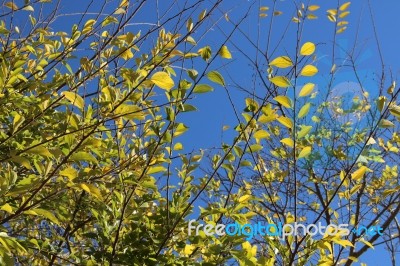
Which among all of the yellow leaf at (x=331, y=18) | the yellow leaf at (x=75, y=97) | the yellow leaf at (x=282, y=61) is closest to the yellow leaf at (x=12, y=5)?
the yellow leaf at (x=75, y=97)

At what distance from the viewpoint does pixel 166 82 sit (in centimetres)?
141

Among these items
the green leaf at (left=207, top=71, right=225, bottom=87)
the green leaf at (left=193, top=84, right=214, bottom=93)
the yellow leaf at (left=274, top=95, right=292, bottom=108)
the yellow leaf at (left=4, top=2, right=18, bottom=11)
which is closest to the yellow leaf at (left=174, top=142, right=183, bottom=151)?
the green leaf at (left=193, top=84, right=214, bottom=93)

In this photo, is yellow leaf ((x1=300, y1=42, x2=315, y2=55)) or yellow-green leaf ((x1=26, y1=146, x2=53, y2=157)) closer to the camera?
yellow-green leaf ((x1=26, y1=146, x2=53, y2=157))

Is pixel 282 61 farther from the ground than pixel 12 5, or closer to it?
closer to it

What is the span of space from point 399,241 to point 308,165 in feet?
5.64

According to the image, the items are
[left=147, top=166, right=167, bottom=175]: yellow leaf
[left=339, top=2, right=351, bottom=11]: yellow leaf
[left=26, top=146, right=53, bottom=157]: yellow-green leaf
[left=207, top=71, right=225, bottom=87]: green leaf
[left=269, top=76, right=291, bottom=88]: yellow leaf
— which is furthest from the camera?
[left=339, top=2, right=351, bottom=11]: yellow leaf

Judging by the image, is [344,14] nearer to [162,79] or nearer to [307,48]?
[307,48]

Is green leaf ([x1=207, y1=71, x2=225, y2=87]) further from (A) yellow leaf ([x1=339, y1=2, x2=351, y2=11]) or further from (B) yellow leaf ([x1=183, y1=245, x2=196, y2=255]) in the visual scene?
(A) yellow leaf ([x1=339, y1=2, x2=351, y2=11])

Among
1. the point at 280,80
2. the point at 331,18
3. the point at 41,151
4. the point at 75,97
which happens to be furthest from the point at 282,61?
the point at 331,18

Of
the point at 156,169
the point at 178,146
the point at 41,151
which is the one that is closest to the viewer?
the point at 41,151

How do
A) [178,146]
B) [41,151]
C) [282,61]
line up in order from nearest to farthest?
[41,151] → [282,61] → [178,146]

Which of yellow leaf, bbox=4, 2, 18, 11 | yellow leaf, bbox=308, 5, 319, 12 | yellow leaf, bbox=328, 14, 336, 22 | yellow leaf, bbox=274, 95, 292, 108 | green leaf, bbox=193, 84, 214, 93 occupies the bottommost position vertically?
yellow leaf, bbox=274, 95, 292, 108

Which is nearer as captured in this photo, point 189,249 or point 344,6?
point 189,249

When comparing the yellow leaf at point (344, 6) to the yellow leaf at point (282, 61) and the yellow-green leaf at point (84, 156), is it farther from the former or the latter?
the yellow-green leaf at point (84, 156)
